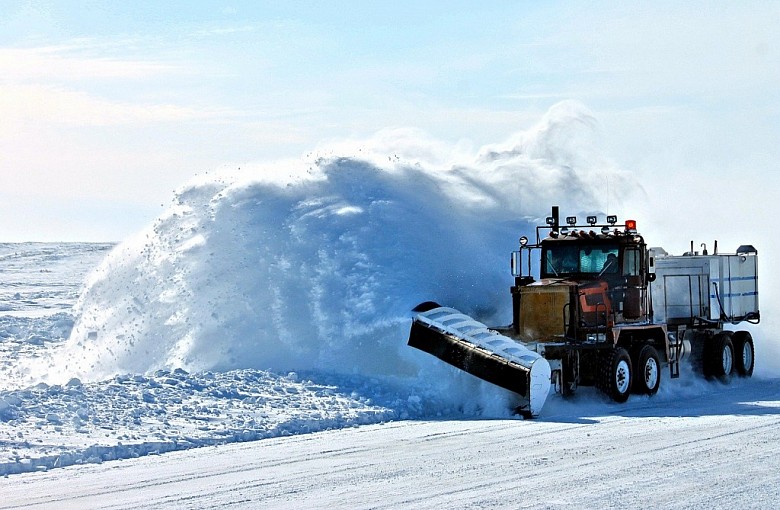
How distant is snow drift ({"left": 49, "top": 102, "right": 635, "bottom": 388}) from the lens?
17.5 m

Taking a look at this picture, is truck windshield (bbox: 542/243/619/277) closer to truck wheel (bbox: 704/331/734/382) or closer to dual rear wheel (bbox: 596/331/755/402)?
dual rear wheel (bbox: 596/331/755/402)

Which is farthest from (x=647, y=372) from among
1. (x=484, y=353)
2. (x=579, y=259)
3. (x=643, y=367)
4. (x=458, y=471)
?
(x=458, y=471)

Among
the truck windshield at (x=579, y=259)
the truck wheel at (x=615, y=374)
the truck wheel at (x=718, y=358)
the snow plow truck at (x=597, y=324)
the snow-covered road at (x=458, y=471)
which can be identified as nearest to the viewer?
the snow-covered road at (x=458, y=471)

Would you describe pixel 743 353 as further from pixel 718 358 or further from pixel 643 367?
pixel 643 367

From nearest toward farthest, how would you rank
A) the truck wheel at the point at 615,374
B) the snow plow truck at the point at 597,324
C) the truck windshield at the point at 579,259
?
the snow plow truck at the point at 597,324
the truck wheel at the point at 615,374
the truck windshield at the point at 579,259

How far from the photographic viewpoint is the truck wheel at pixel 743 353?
65.0 ft

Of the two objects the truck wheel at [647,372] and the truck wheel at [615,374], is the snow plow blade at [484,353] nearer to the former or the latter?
the truck wheel at [615,374]

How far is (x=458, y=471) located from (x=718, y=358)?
32.5 feet

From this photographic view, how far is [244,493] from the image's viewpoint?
9523 millimetres

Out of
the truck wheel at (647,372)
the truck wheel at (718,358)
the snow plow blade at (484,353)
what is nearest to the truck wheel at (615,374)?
the truck wheel at (647,372)

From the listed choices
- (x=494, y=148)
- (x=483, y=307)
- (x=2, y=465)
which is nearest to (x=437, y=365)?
(x=483, y=307)

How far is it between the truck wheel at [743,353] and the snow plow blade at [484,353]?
586 centimetres

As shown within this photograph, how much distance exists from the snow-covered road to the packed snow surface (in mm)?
46

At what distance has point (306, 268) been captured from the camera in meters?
18.7
